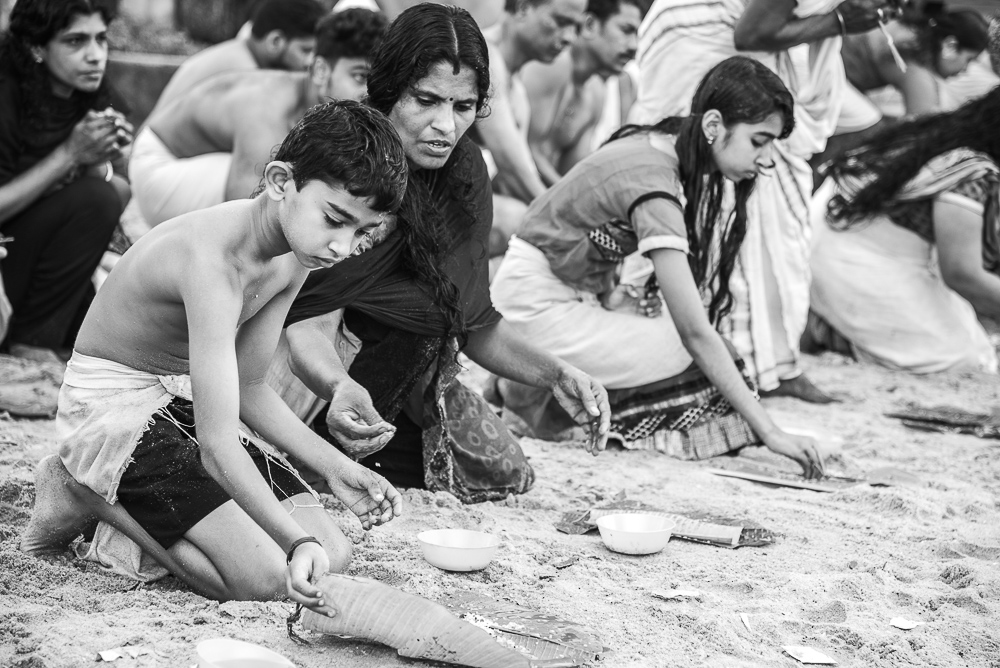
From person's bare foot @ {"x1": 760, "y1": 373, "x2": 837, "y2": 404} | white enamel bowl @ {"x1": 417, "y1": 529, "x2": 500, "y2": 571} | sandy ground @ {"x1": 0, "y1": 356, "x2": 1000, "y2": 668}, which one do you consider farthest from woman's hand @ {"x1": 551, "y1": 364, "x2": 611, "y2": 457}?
person's bare foot @ {"x1": 760, "y1": 373, "x2": 837, "y2": 404}

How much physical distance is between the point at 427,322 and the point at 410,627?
3.43 ft

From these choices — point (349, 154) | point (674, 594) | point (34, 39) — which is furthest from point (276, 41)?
point (674, 594)

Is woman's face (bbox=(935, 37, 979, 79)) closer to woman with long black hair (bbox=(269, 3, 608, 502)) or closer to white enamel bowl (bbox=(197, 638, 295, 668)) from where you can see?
woman with long black hair (bbox=(269, 3, 608, 502))

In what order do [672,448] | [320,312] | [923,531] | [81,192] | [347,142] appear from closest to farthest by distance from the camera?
[347,142] → [320,312] → [923,531] → [672,448] → [81,192]

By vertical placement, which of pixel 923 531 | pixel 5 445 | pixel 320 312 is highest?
pixel 320 312

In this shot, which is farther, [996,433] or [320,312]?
[996,433]

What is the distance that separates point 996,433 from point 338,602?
2.89 m

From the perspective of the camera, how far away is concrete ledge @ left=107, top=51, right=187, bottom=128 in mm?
6949

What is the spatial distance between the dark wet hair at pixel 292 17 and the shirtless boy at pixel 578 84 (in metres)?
1.09

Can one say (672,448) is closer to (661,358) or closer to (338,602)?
(661,358)

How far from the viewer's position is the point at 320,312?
2.63 m

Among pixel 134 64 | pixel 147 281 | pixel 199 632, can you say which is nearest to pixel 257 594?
pixel 199 632

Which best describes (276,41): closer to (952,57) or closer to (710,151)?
(710,151)

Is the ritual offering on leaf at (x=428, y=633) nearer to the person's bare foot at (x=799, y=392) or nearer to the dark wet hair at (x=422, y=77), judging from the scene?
the dark wet hair at (x=422, y=77)
